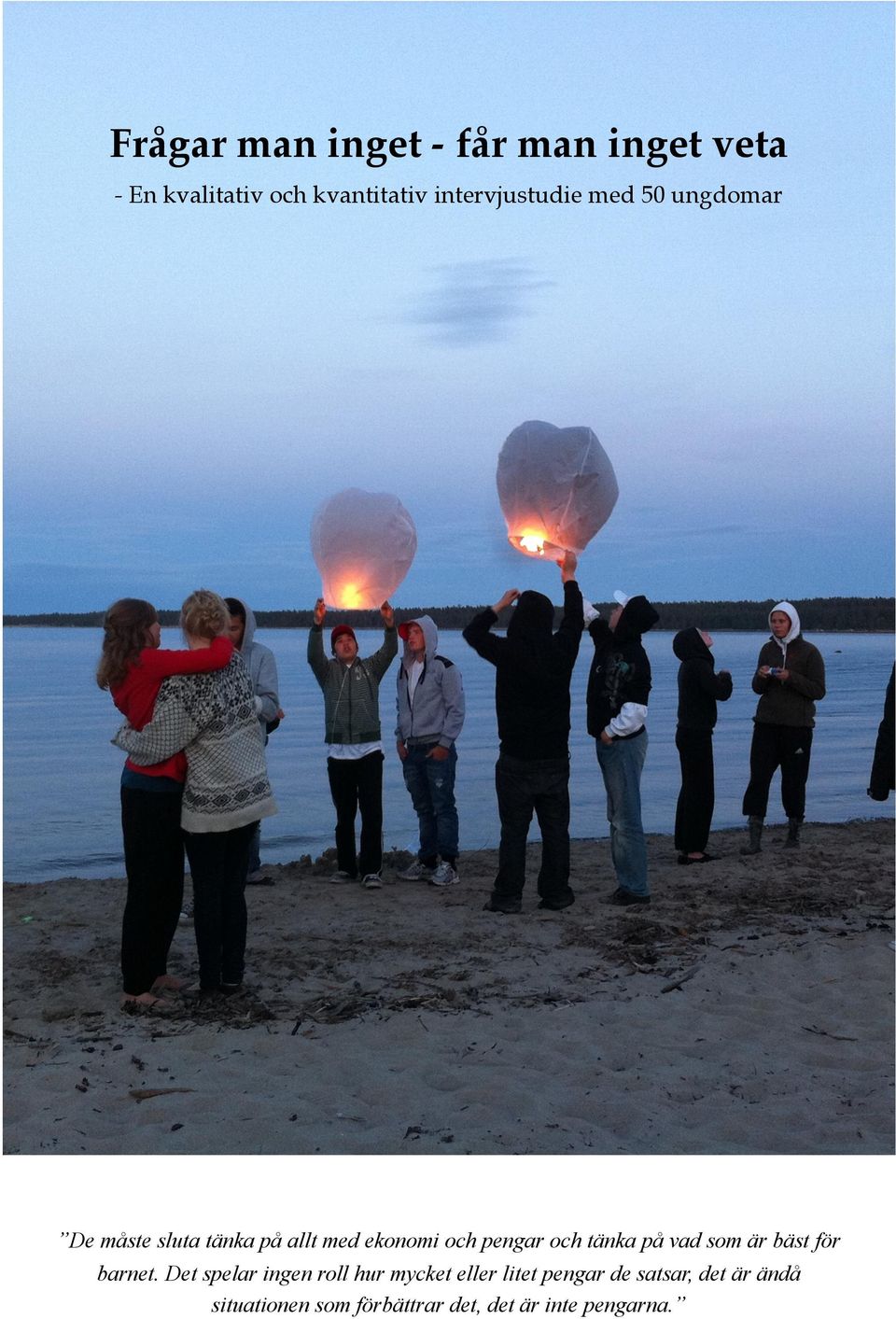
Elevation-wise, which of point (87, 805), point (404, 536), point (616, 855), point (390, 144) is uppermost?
point (390, 144)

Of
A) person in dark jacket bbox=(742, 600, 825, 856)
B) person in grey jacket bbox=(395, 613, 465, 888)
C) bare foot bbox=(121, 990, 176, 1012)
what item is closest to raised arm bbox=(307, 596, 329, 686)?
person in grey jacket bbox=(395, 613, 465, 888)

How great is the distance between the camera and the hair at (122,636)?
4.96m

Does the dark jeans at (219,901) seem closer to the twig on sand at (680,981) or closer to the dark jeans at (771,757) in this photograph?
the twig on sand at (680,981)

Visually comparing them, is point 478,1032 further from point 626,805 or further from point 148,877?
point 626,805

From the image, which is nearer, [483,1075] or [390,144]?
[483,1075]

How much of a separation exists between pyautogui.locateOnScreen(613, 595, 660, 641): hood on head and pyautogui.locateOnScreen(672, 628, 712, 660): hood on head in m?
1.36

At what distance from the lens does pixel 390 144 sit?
6.75 m

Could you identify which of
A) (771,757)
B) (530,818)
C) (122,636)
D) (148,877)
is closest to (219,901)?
(148,877)

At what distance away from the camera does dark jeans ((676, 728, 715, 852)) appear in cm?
842

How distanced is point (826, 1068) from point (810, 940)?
1.75m

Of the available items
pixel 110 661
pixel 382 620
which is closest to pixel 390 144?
pixel 382 620

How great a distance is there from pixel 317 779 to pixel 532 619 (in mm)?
10146

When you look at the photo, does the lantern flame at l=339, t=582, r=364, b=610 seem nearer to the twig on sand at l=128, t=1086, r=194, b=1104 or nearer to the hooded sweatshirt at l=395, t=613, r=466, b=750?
the hooded sweatshirt at l=395, t=613, r=466, b=750
